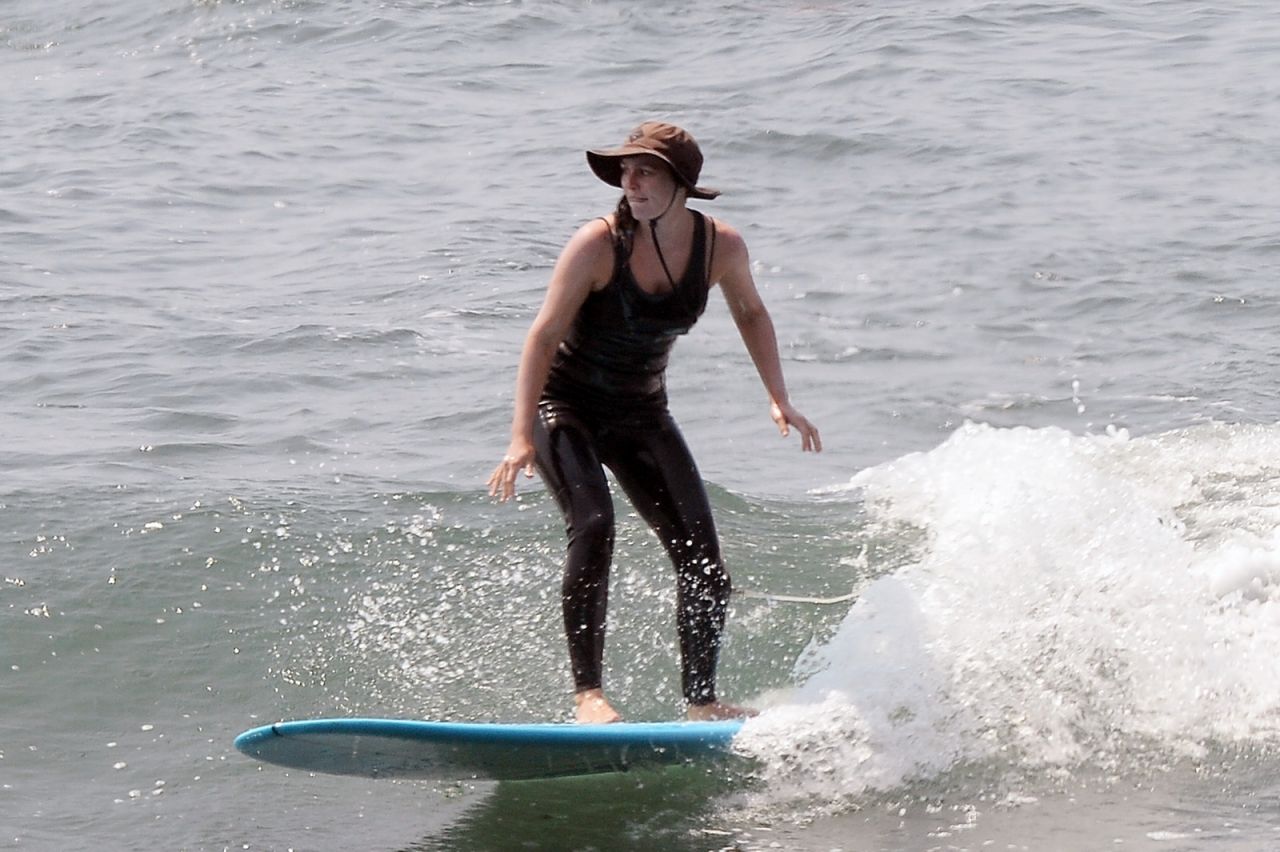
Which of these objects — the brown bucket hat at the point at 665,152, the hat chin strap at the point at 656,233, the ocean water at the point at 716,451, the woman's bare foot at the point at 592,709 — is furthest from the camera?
the ocean water at the point at 716,451

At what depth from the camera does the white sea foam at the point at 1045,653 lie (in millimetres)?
5598

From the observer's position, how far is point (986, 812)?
5316 mm

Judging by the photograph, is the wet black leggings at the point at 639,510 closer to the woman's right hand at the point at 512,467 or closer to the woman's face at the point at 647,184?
the woman's right hand at the point at 512,467

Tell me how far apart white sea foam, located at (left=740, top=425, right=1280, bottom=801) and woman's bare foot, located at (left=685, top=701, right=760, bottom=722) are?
0.17 meters

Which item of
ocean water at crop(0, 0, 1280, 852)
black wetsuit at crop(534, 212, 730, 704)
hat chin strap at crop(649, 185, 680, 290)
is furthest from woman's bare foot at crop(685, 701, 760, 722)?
hat chin strap at crop(649, 185, 680, 290)

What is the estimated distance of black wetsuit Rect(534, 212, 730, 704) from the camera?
547 centimetres

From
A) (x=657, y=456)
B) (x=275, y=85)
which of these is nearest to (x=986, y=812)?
(x=657, y=456)

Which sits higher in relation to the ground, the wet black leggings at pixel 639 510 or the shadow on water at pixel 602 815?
the wet black leggings at pixel 639 510

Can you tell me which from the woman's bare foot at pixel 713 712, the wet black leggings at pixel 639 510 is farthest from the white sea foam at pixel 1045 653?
the wet black leggings at pixel 639 510

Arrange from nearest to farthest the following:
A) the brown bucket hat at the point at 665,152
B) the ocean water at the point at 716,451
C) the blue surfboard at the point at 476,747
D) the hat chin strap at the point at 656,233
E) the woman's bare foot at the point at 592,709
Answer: the blue surfboard at the point at 476,747 < the brown bucket hat at the point at 665,152 < the hat chin strap at the point at 656,233 < the woman's bare foot at the point at 592,709 < the ocean water at the point at 716,451

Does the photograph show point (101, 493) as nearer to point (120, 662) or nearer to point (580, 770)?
point (120, 662)

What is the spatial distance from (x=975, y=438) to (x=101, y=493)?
14.0 feet

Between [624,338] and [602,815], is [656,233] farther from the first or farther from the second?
[602,815]

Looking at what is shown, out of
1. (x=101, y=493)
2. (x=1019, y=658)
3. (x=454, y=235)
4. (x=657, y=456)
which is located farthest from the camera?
(x=454, y=235)
